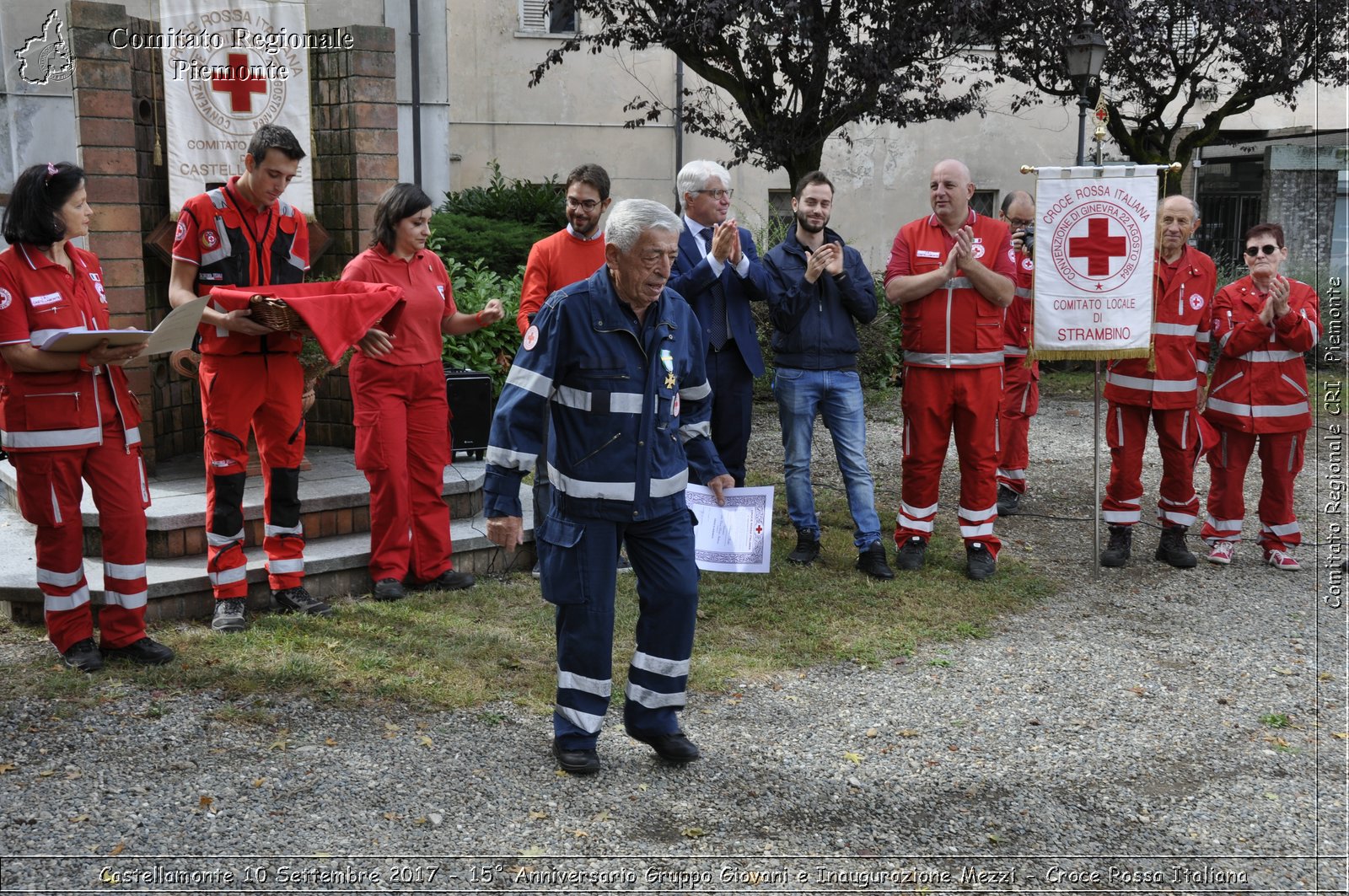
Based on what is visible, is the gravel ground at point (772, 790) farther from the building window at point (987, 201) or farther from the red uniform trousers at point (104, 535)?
the building window at point (987, 201)

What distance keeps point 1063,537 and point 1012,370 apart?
137cm

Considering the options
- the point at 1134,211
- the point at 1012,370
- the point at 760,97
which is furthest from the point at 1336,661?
the point at 760,97

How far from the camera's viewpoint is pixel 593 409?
426 centimetres

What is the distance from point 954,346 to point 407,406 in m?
3.08

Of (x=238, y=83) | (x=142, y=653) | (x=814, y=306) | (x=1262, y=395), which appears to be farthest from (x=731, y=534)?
(x=238, y=83)

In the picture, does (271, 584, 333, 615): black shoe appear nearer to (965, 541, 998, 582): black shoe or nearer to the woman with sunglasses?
(965, 541, 998, 582): black shoe

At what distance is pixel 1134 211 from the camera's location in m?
6.92

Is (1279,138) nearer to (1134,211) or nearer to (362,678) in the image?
(1134,211)

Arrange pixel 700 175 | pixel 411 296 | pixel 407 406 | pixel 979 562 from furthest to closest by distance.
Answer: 1. pixel 979 562
2. pixel 700 175
3. pixel 407 406
4. pixel 411 296

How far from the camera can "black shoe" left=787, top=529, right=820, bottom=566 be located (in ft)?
23.7

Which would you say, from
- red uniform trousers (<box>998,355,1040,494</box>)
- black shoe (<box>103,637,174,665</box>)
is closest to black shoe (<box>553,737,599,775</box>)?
black shoe (<box>103,637,174,665</box>)

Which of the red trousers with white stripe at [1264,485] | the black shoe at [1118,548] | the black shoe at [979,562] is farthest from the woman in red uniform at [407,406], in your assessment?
the red trousers with white stripe at [1264,485]

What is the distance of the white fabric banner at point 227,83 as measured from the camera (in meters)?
7.59

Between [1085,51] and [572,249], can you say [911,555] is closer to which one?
[572,249]
